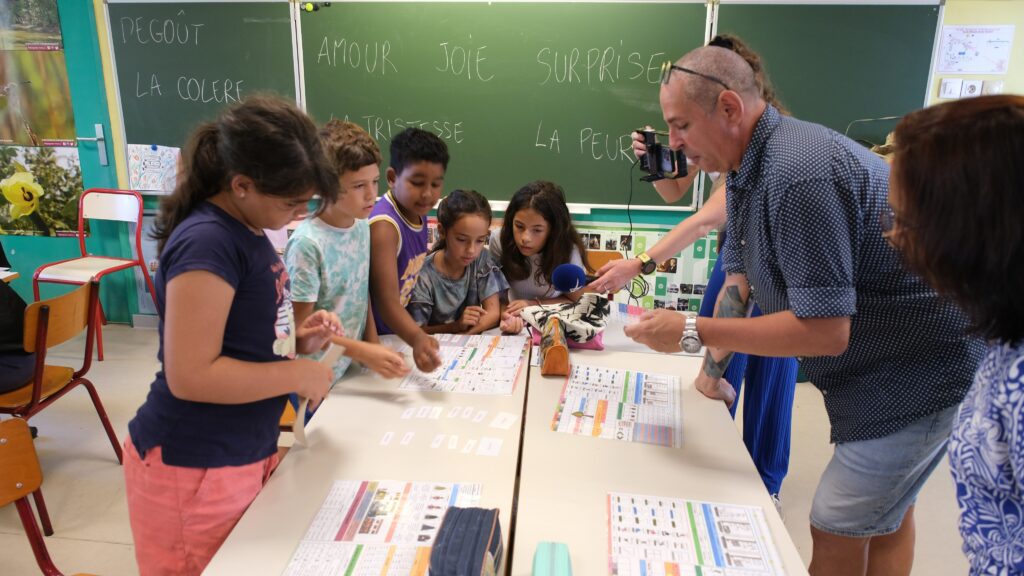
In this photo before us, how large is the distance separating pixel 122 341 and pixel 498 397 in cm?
358

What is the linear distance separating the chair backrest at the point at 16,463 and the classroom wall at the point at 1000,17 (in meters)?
4.00

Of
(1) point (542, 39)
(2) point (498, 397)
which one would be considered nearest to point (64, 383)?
(2) point (498, 397)

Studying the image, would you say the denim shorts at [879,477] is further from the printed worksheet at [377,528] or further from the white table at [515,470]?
the printed worksheet at [377,528]

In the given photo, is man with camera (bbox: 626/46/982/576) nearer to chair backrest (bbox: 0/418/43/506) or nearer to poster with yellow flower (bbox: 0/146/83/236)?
chair backrest (bbox: 0/418/43/506)

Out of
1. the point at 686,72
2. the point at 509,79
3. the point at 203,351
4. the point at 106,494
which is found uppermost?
the point at 509,79

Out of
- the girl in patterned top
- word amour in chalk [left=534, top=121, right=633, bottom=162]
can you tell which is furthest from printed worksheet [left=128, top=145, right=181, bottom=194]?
the girl in patterned top

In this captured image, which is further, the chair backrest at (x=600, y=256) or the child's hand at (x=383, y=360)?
the chair backrest at (x=600, y=256)

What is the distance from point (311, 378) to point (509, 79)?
2816 mm

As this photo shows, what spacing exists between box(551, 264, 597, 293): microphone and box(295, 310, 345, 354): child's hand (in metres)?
1.03

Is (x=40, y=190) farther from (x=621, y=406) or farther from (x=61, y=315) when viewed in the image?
(x=621, y=406)

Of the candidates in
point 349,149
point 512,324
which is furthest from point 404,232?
point 512,324

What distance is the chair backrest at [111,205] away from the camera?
392cm

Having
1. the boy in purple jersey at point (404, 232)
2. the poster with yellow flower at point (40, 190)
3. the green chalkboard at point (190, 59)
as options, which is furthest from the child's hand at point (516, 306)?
the poster with yellow flower at point (40, 190)

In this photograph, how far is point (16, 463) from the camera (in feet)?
4.56
